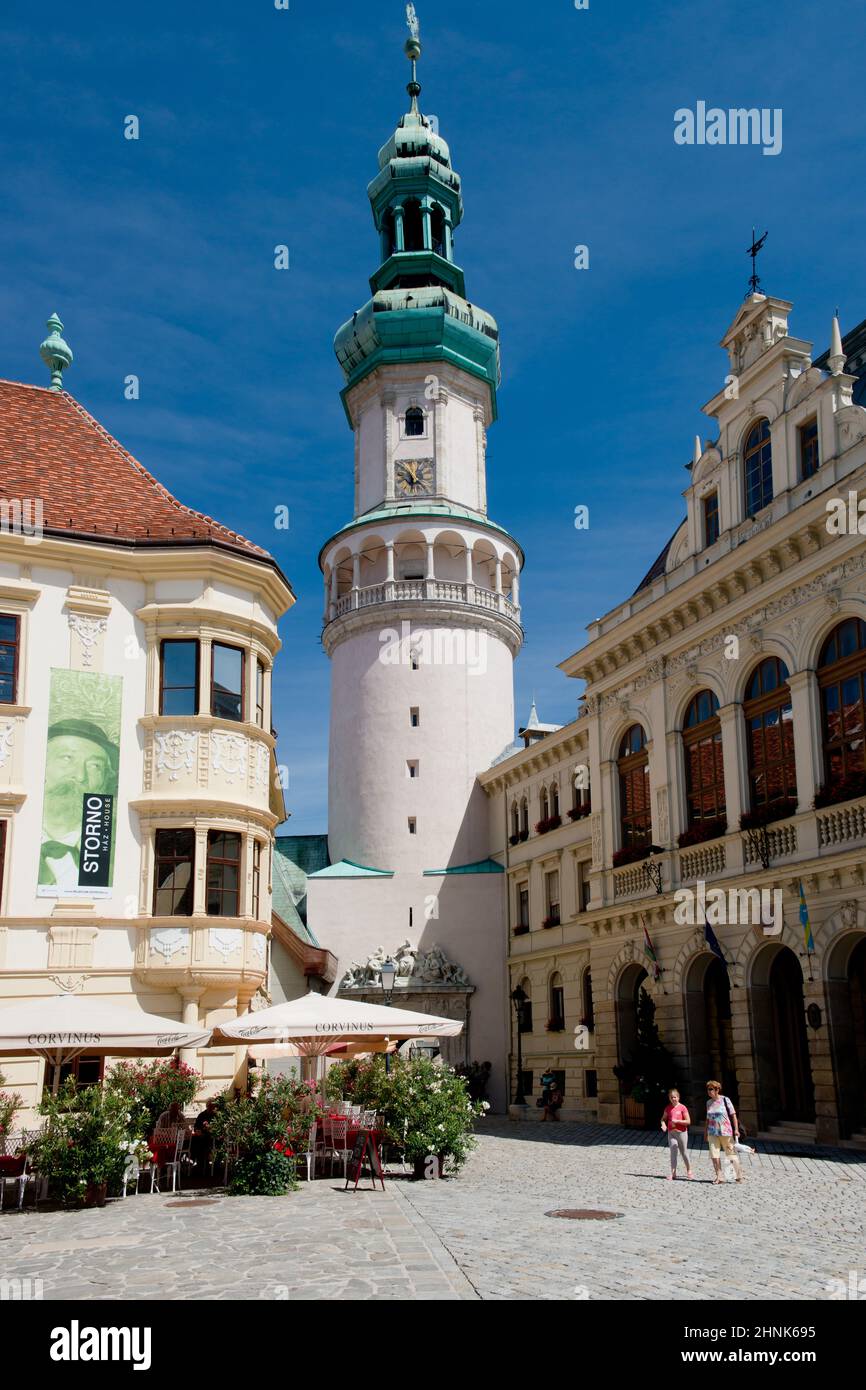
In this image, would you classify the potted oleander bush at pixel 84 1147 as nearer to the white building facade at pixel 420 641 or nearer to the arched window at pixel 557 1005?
the arched window at pixel 557 1005

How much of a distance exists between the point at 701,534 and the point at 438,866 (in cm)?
2225

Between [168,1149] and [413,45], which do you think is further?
[413,45]

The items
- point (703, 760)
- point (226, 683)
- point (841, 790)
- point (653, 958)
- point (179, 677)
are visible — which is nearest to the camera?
point (841, 790)

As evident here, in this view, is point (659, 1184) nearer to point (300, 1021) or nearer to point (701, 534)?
point (300, 1021)

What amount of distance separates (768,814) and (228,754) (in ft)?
40.3

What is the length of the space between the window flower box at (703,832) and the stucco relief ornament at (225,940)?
459 inches

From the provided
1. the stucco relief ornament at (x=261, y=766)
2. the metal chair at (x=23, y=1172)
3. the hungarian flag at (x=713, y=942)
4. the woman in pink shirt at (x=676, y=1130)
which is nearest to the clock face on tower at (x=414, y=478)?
the stucco relief ornament at (x=261, y=766)

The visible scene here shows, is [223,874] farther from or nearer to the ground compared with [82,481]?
nearer to the ground

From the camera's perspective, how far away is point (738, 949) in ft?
96.5

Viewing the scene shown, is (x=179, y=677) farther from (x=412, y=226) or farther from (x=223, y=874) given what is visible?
(x=412, y=226)

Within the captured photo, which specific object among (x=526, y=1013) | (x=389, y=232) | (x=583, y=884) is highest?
(x=389, y=232)

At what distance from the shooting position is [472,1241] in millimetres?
13797

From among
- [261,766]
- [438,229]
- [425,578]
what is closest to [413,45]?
[438,229]

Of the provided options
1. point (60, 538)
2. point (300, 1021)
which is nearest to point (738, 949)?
point (300, 1021)
